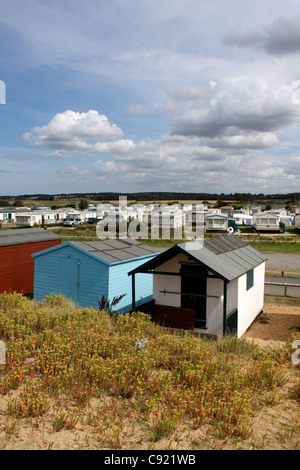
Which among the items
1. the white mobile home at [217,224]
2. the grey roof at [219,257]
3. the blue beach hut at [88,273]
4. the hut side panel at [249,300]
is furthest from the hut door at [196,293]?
the white mobile home at [217,224]

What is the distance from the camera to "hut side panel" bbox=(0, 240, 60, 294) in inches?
650

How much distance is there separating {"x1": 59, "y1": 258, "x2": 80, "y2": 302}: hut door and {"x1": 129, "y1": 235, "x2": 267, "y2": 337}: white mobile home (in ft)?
11.6

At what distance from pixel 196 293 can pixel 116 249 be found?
5162 millimetres

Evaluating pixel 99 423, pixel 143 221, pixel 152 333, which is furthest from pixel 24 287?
pixel 143 221

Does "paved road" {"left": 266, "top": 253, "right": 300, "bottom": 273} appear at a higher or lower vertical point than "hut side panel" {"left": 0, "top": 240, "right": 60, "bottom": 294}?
lower

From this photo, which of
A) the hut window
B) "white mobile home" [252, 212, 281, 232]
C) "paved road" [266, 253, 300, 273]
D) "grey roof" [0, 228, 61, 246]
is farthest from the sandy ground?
"white mobile home" [252, 212, 281, 232]

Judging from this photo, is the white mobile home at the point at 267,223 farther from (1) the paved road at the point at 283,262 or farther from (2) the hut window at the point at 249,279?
(2) the hut window at the point at 249,279

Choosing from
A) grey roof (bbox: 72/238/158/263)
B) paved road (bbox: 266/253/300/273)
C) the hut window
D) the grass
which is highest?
grey roof (bbox: 72/238/158/263)

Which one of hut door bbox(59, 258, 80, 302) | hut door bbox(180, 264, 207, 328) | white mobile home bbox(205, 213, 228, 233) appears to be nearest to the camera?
hut door bbox(180, 264, 207, 328)

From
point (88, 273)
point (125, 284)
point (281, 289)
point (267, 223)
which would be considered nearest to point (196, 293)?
point (125, 284)

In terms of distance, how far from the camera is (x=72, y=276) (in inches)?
561

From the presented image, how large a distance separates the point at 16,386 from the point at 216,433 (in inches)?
120

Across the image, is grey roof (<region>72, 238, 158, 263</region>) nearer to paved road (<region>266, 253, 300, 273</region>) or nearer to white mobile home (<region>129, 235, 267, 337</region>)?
white mobile home (<region>129, 235, 267, 337</region>)

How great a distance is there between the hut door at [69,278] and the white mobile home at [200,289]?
11.6 ft
